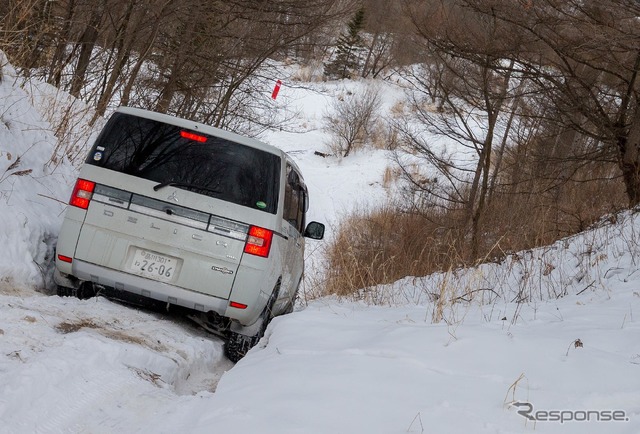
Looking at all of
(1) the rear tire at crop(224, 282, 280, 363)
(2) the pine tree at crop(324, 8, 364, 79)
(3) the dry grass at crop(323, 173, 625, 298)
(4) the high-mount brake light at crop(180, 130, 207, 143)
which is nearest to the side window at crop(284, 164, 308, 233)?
(3) the dry grass at crop(323, 173, 625, 298)

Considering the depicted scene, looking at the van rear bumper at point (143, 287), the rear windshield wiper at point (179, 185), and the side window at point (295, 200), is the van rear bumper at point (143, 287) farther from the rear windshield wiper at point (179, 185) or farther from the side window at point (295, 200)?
the side window at point (295, 200)

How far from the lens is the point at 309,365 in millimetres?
3609

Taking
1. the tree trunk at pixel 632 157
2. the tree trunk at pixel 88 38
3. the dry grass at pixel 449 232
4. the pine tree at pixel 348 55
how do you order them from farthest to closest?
1. the pine tree at pixel 348 55
2. the tree trunk at pixel 88 38
3. the tree trunk at pixel 632 157
4. the dry grass at pixel 449 232

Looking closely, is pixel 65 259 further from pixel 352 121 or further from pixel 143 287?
pixel 352 121

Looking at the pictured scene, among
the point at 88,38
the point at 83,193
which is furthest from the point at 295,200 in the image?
the point at 88,38

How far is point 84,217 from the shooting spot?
5211 mm

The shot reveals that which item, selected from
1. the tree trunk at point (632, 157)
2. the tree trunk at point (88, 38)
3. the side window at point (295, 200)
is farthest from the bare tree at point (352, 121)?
the side window at point (295, 200)

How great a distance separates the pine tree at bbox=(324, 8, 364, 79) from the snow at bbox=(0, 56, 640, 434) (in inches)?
1867

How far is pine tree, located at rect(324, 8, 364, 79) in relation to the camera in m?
52.2

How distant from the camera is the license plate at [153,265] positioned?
205 inches

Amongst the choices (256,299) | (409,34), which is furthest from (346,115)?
(256,299)

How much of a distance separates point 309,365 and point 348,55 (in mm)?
50971

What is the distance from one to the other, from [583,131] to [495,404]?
8760 mm

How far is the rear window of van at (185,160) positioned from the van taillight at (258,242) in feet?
0.65
